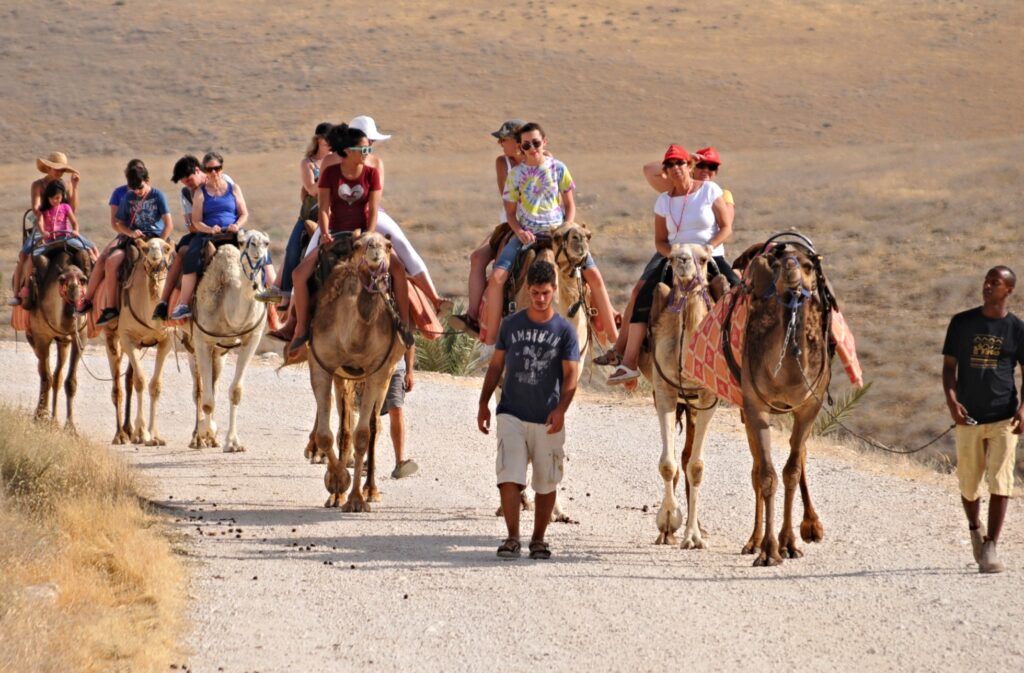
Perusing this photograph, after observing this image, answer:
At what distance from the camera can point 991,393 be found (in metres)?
10.4

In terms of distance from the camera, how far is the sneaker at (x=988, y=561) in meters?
10.4

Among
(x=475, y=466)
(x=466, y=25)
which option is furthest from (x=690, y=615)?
(x=466, y=25)

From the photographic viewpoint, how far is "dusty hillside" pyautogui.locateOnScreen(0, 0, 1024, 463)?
49094 millimetres

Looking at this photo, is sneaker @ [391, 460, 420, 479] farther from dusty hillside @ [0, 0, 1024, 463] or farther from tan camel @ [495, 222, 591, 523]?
dusty hillside @ [0, 0, 1024, 463]

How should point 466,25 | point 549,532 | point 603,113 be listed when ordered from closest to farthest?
point 549,532, point 603,113, point 466,25

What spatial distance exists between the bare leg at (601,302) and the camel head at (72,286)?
7000mm

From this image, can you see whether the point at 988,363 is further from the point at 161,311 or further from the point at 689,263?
the point at 161,311

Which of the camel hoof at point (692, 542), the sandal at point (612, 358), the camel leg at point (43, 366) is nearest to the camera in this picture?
the camel hoof at point (692, 542)

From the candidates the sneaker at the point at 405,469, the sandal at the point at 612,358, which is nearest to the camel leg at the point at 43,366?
the sneaker at the point at 405,469

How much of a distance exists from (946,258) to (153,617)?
30768 mm

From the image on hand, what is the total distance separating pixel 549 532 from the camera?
12.1m

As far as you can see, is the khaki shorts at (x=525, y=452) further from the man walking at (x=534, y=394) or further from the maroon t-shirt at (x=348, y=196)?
the maroon t-shirt at (x=348, y=196)

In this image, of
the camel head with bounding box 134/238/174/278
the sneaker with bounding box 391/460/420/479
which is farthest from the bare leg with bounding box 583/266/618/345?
the camel head with bounding box 134/238/174/278

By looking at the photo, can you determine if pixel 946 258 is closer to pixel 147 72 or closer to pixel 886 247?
pixel 886 247
